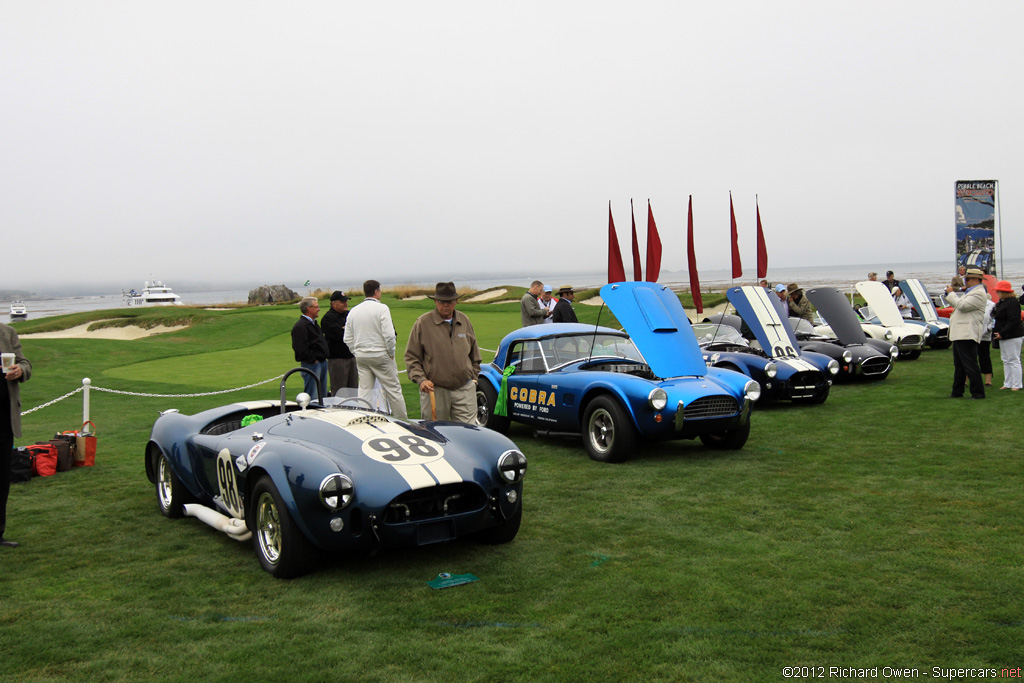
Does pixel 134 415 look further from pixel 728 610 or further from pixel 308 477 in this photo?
pixel 728 610

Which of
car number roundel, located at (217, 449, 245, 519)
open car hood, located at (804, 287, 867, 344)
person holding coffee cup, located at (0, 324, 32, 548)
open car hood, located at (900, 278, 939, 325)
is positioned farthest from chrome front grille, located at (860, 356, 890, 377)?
person holding coffee cup, located at (0, 324, 32, 548)

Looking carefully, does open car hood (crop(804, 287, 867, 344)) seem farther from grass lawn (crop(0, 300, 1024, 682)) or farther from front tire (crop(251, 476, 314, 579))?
front tire (crop(251, 476, 314, 579))

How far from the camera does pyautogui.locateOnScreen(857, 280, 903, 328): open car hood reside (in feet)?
57.1

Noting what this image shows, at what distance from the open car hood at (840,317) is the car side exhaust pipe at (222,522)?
12.0m

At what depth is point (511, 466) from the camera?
4.98 meters

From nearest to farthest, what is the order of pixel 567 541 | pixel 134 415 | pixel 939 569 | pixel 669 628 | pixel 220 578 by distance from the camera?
1. pixel 669 628
2. pixel 939 569
3. pixel 220 578
4. pixel 567 541
5. pixel 134 415

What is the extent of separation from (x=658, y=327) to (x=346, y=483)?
5.22 m


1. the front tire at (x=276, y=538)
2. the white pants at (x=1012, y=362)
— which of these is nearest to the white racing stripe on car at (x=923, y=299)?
the white pants at (x=1012, y=362)

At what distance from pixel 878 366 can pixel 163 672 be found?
1304cm

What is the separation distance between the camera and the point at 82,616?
4.11m

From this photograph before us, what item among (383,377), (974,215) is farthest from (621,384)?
(974,215)

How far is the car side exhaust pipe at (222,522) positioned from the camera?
199 inches

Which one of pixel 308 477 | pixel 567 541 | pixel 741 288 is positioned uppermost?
pixel 741 288

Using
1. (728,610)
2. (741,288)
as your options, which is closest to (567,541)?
(728,610)
